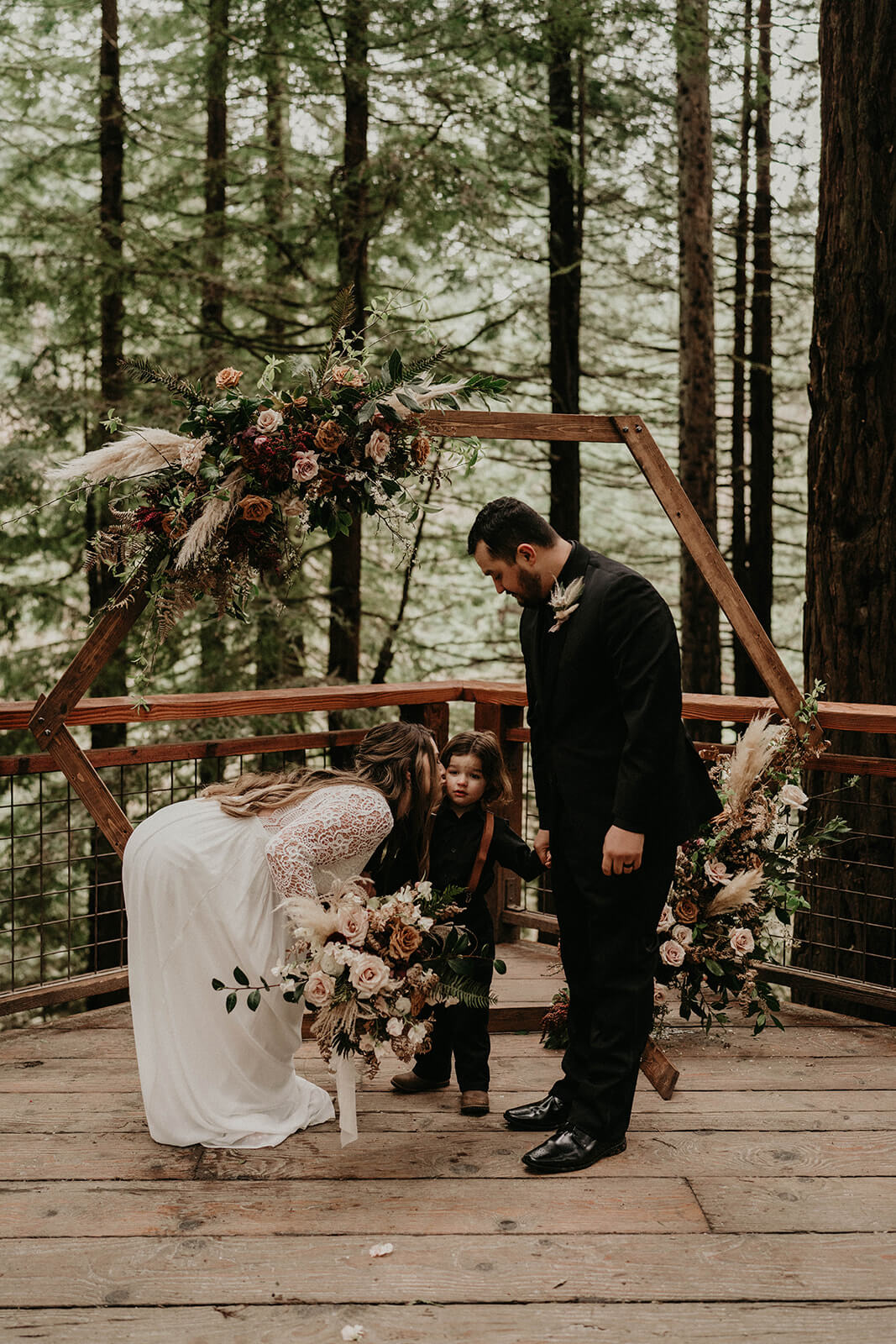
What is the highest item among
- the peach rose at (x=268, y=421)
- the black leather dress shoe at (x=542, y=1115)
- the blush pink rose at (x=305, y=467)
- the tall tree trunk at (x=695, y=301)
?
the tall tree trunk at (x=695, y=301)

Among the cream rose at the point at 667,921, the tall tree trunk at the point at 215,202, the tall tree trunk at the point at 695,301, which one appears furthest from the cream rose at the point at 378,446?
the tall tree trunk at the point at 695,301

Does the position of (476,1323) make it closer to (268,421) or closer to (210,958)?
(210,958)

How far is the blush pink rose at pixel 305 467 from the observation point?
10.3ft

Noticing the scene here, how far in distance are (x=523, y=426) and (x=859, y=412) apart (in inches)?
83.2

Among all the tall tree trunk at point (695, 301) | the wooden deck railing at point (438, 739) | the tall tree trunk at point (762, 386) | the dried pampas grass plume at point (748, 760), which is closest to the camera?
the dried pampas grass plume at point (748, 760)

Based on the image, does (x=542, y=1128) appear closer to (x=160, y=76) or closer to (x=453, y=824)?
(x=453, y=824)

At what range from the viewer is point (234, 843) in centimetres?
315

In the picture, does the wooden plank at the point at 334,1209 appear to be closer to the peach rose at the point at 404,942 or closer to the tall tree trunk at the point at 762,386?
the peach rose at the point at 404,942

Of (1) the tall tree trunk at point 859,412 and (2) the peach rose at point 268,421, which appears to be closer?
(2) the peach rose at point 268,421

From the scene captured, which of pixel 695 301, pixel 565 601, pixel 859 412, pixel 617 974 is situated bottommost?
pixel 617 974

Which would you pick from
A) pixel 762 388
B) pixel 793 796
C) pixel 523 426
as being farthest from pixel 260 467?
pixel 762 388

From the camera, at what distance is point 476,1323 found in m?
2.30

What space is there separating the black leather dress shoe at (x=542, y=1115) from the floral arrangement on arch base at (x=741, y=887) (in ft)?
1.19

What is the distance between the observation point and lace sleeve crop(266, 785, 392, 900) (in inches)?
117
